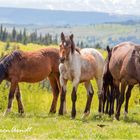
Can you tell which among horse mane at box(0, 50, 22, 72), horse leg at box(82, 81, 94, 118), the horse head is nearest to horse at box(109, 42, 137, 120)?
horse leg at box(82, 81, 94, 118)

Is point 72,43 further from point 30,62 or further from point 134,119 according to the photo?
point 134,119

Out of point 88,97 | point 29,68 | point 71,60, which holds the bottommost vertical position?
point 88,97

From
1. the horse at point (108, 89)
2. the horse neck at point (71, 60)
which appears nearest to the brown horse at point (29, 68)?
the horse neck at point (71, 60)

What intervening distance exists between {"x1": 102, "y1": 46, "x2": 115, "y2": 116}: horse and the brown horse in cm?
252

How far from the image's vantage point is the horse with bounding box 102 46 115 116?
2298 cm

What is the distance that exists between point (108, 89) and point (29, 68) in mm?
5099

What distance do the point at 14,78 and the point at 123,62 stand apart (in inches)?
199

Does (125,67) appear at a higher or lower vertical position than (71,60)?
lower

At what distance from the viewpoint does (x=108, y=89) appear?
2427 cm

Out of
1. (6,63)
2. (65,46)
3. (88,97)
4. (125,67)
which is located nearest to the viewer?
(65,46)

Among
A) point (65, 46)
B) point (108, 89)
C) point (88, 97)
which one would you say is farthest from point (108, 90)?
point (65, 46)

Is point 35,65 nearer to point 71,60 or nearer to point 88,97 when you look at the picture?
point 71,60

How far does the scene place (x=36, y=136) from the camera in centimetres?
1464

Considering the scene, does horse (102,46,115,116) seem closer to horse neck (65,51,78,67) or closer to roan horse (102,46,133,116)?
roan horse (102,46,133,116)
